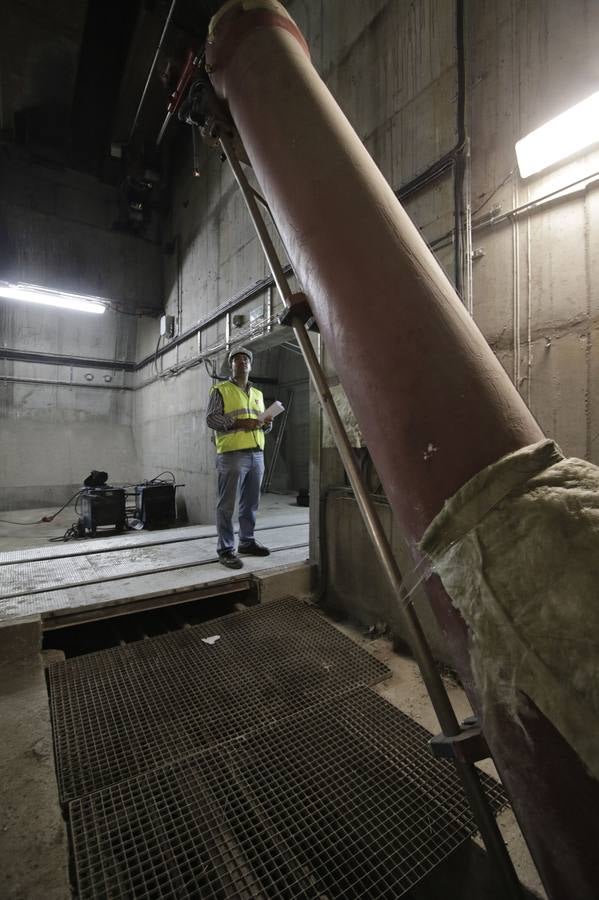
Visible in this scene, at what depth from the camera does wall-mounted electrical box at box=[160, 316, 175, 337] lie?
27.4 ft

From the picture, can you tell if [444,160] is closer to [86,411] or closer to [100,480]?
[100,480]

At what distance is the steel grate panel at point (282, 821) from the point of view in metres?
1.37

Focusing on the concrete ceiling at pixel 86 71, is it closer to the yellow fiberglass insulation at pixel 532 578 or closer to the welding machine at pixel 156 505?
the welding machine at pixel 156 505

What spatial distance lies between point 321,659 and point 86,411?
33.7 feet

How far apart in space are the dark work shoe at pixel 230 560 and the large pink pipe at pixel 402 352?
282 centimetres

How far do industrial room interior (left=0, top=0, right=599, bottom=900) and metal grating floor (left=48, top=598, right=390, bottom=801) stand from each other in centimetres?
2

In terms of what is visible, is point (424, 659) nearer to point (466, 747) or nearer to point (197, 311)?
point (466, 747)

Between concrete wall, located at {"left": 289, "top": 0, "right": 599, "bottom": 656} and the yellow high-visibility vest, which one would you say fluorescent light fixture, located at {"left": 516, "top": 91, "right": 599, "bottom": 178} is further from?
the yellow high-visibility vest

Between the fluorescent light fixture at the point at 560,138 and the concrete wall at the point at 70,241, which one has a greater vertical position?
the concrete wall at the point at 70,241

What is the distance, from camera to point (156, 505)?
7.07 meters

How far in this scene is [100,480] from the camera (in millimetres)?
7086

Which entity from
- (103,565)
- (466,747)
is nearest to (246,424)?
(103,565)

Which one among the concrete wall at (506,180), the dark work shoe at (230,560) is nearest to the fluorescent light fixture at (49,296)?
the dark work shoe at (230,560)

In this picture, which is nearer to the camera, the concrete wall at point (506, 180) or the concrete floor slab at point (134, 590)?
the concrete wall at point (506, 180)
